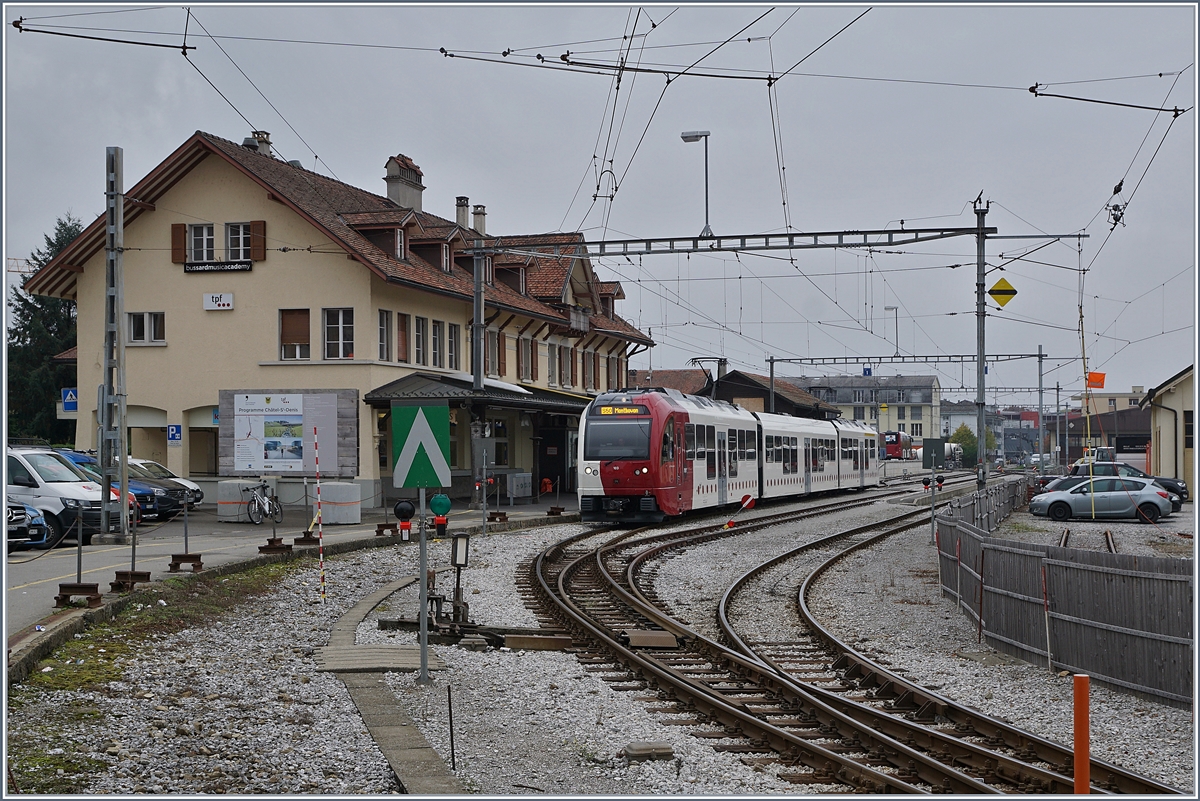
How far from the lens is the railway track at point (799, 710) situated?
7934 mm

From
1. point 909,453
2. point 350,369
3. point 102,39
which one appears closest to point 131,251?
point 350,369

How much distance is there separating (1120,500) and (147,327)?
92.8ft

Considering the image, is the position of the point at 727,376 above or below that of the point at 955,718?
above

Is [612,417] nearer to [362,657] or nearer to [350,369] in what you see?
[350,369]

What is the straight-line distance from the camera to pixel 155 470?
33188 mm

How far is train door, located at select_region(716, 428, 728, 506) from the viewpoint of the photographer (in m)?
33.5

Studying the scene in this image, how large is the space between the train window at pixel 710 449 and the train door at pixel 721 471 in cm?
31

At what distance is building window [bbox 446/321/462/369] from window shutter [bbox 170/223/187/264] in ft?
27.2

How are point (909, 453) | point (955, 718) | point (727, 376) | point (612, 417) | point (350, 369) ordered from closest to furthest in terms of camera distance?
1. point (955, 718)
2. point (612, 417)
3. point (350, 369)
4. point (727, 376)
5. point (909, 453)

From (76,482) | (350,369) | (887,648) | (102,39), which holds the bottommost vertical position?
(887,648)

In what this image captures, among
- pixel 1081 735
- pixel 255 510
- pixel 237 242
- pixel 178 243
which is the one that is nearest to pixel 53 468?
pixel 255 510

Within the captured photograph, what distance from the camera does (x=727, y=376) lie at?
89.4 m

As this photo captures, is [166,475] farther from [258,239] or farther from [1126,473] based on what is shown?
[1126,473]

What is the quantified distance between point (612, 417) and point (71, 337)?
40588 millimetres
